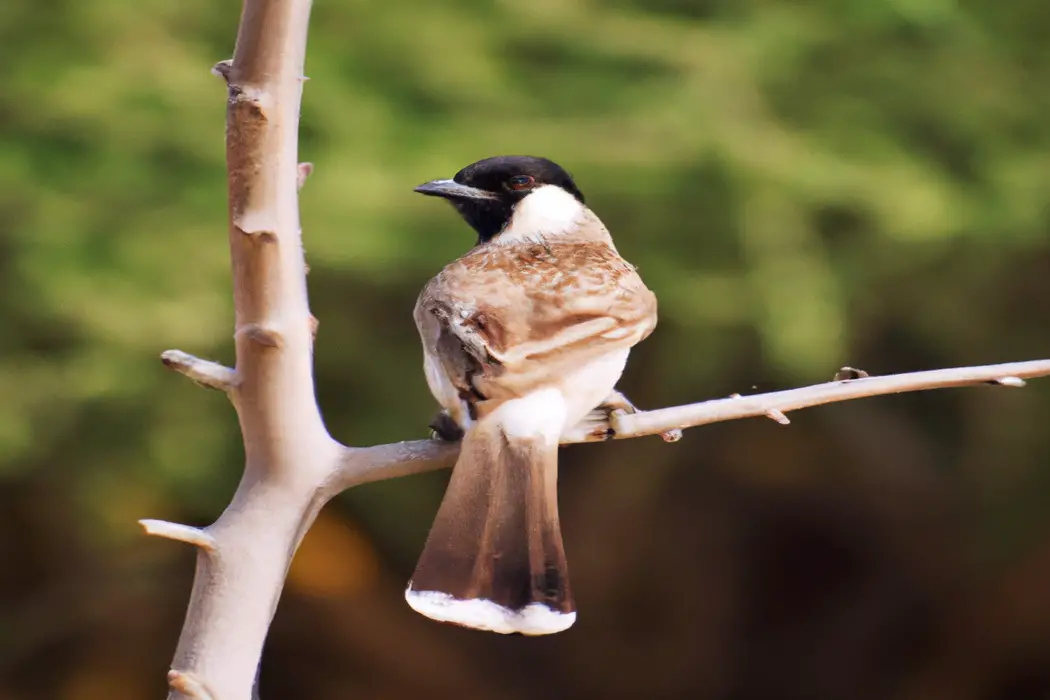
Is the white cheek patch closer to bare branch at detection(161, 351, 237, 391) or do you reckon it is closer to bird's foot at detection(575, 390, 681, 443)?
bird's foot at detection(575, 390, 681, 443)

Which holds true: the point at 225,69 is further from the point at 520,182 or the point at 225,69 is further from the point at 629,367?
the point at 629,367

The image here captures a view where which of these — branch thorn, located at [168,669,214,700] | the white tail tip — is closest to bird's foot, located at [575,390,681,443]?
the white tail tip

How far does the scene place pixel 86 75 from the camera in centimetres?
356

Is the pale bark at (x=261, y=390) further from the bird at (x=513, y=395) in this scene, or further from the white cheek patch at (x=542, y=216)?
the white cheek patch at (x=542, y=216)

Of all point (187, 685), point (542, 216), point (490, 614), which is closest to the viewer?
point (187, 685)

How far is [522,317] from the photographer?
1.87 metres

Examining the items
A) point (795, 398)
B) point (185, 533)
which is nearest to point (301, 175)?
point (185, 533)

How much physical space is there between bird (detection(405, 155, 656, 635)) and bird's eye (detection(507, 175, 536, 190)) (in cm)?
10

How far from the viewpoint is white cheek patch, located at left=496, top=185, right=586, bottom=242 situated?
93.7 inches

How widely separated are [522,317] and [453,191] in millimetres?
502

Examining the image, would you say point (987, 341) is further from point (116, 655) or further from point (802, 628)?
point (116, 655)

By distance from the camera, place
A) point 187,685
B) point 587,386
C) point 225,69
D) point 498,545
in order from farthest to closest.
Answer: point 587,386
point 498,545
point 225,69
point 187,685

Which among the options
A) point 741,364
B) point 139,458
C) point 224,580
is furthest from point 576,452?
point 224,580

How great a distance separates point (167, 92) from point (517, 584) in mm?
2433
